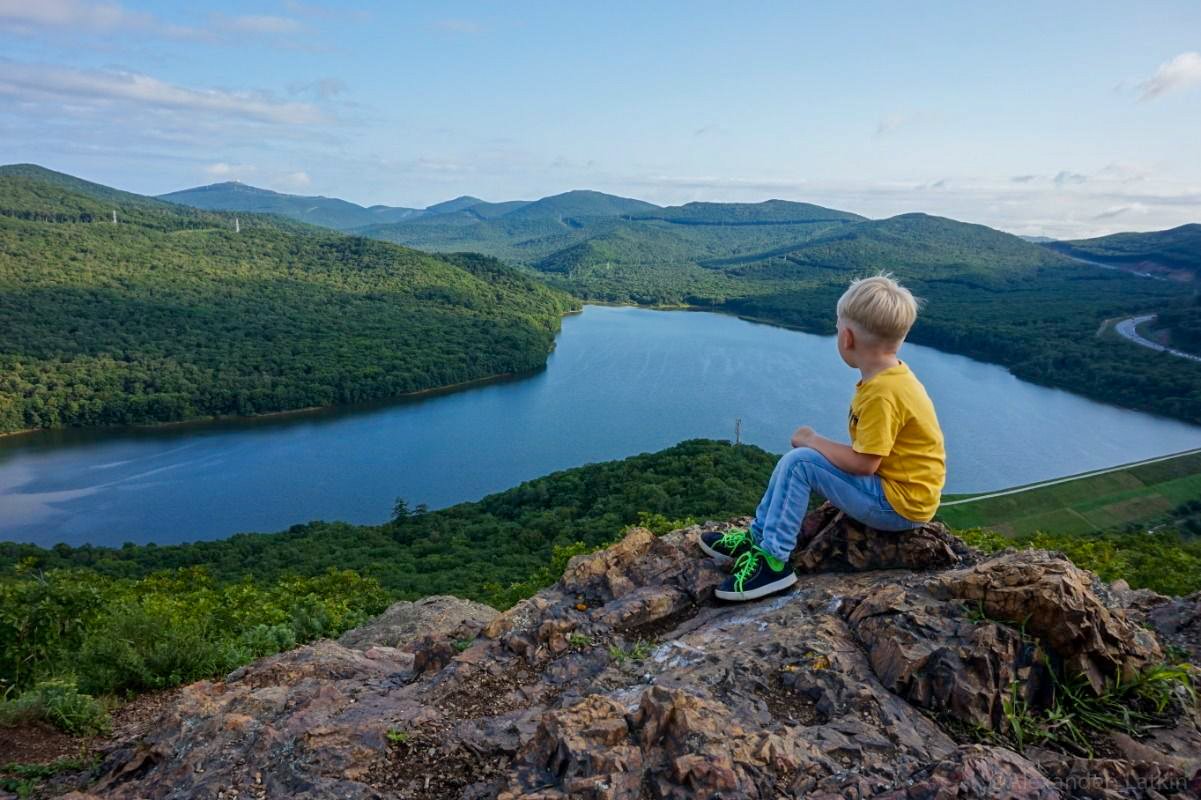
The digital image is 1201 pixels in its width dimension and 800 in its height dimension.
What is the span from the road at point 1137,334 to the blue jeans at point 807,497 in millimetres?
69094

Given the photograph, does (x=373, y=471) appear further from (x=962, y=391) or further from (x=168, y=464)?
(x=962, y=391)

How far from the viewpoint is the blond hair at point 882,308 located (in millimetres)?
3188

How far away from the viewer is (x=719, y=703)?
8.50 feet

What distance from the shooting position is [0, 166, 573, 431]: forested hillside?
48.3 meters

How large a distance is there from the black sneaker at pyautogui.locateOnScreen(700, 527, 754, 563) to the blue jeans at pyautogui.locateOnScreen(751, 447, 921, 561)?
295mm

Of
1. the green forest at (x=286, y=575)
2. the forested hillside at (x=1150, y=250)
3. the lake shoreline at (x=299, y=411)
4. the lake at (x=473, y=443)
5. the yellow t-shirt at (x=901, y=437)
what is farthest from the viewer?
the forested hillside at (x=1150, y=250)

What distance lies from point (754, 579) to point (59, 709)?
3907 millimetres

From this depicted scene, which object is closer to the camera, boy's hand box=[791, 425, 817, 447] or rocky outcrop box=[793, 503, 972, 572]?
boy's hand box=[791, 425, 817, 447]

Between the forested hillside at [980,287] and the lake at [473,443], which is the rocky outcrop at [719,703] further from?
the forested hillside at [980,287]

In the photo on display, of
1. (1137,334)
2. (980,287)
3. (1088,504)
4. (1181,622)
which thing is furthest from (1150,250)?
(1181,622)

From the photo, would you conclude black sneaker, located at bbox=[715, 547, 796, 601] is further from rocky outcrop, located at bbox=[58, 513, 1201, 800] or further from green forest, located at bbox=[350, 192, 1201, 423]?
green forest, located at bbox=[350, 192, 1201, 423]

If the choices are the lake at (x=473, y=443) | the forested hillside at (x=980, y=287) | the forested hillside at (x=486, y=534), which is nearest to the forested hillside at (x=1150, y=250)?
the forested hillside at (x=980, y=287)

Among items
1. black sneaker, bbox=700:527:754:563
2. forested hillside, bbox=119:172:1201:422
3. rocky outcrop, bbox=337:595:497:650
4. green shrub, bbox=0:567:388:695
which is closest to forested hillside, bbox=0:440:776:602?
rocky outcrop, bbox=337:595:497:650

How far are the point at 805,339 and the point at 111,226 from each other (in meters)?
95.5
